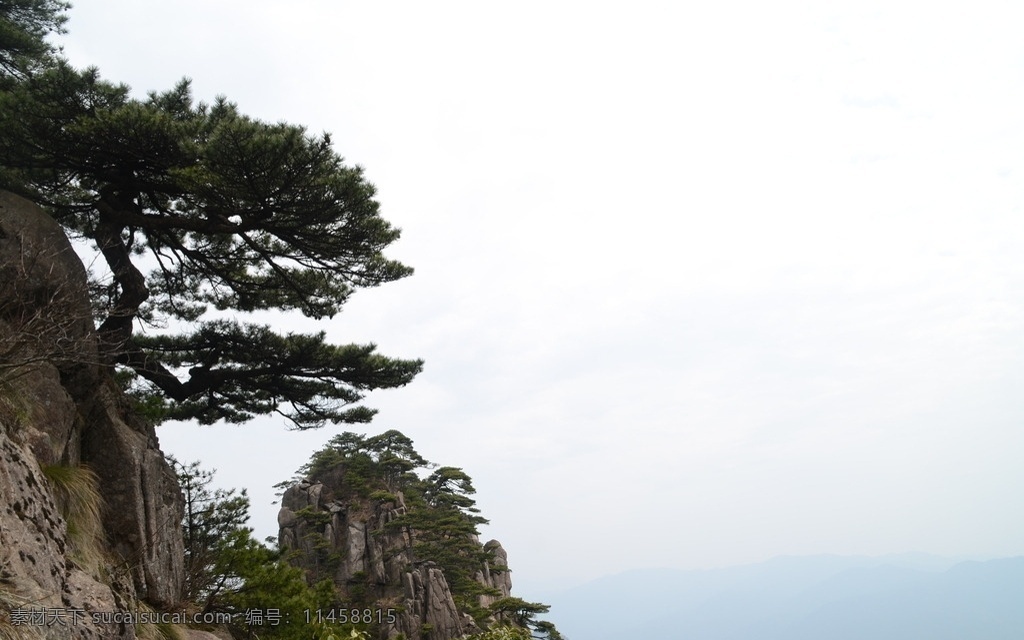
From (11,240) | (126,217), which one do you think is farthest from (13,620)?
(126,217)

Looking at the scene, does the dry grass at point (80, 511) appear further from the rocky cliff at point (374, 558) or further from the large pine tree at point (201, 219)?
the rocky cliff at point (374, 558)

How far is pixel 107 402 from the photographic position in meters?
7.62

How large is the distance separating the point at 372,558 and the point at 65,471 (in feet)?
74.6

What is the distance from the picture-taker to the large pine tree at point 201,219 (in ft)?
24.4

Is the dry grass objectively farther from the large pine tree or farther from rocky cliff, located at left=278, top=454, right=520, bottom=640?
rocky cliff, located at left=278, top=454, right=520, bottom=640

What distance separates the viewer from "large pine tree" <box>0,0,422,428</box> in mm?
7430

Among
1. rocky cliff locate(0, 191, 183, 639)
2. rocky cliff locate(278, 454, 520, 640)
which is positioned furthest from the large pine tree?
rocky cliff locate(278, 454, 520, 640)

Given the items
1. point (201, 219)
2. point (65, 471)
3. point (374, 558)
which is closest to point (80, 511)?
point (65, 471)

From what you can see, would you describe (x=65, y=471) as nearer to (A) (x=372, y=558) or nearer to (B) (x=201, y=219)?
(B) (x=201, y=219)

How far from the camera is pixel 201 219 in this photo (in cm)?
904

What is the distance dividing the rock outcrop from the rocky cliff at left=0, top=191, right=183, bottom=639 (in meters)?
19.0

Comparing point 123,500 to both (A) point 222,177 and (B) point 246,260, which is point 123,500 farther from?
(B) point 246,260

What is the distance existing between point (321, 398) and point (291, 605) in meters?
3.10

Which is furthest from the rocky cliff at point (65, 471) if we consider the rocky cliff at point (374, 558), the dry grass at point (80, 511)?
the rocky cliff at point (374, 558)
